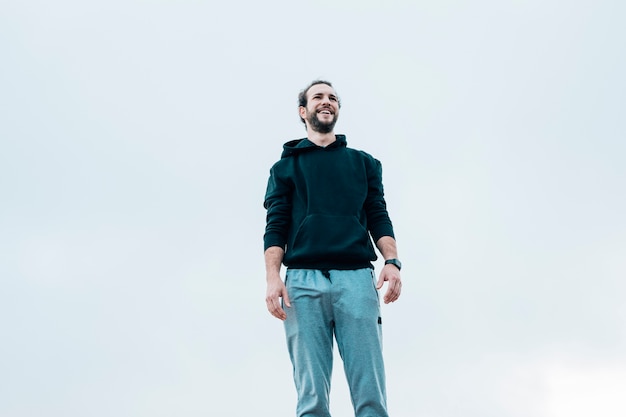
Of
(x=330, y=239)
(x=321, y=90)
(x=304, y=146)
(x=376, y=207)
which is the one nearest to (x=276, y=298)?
(x=330, y=239)

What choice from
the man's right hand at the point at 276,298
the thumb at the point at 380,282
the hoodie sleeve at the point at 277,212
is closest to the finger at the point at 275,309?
the man's right hand at the point at 276,298

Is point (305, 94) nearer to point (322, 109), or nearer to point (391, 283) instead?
point (322, 109)

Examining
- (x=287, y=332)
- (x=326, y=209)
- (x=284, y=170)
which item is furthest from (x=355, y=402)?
(x=284, y=170)

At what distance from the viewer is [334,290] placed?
6562 millimetres

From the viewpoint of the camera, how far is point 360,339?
641cm

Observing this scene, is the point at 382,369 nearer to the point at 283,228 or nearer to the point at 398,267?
the point at 398,267

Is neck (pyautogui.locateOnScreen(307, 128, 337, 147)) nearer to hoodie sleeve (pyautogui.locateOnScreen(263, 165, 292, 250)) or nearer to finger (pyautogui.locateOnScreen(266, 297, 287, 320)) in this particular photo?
hoodie sleeve (pyautogui.locateOnScreen(263, 165, 292, 250))

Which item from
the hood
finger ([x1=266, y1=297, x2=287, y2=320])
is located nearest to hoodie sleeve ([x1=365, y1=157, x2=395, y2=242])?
the hood

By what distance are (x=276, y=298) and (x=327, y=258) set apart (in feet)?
1.83

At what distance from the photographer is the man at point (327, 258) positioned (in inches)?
252

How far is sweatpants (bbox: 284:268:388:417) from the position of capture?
6.33 meters

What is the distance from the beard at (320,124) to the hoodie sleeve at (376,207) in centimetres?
51

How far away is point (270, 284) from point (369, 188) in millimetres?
1366

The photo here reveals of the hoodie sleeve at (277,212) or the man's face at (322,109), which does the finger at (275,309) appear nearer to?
A: the hoodie sleeve at (277,212)
